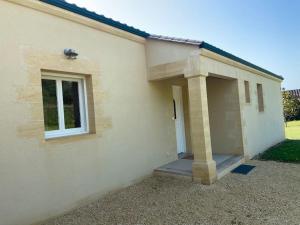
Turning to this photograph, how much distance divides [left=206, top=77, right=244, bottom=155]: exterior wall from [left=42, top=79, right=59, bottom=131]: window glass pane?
6161mm

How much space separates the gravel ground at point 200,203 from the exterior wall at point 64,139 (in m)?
0.52

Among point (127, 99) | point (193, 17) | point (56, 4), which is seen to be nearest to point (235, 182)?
point (127, 99)

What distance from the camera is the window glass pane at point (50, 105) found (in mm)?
5109

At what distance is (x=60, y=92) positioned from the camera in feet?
17.7

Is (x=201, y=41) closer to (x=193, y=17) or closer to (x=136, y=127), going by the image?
(x=136, y=127)

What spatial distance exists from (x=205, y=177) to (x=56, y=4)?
17.5 ft

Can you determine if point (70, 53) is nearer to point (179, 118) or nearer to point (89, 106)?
point (89, 106)

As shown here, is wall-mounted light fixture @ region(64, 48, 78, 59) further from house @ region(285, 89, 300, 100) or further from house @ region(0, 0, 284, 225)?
house @ region(285, 89, 300, 100)

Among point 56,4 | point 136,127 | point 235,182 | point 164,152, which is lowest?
point 235,182

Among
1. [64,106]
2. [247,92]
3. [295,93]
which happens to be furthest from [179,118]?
[295,93]

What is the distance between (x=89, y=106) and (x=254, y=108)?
294 inches

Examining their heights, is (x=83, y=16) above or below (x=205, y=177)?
above

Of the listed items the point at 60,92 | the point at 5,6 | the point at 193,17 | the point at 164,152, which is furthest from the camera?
the point at 193,17

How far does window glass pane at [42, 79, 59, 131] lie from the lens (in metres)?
5.11
